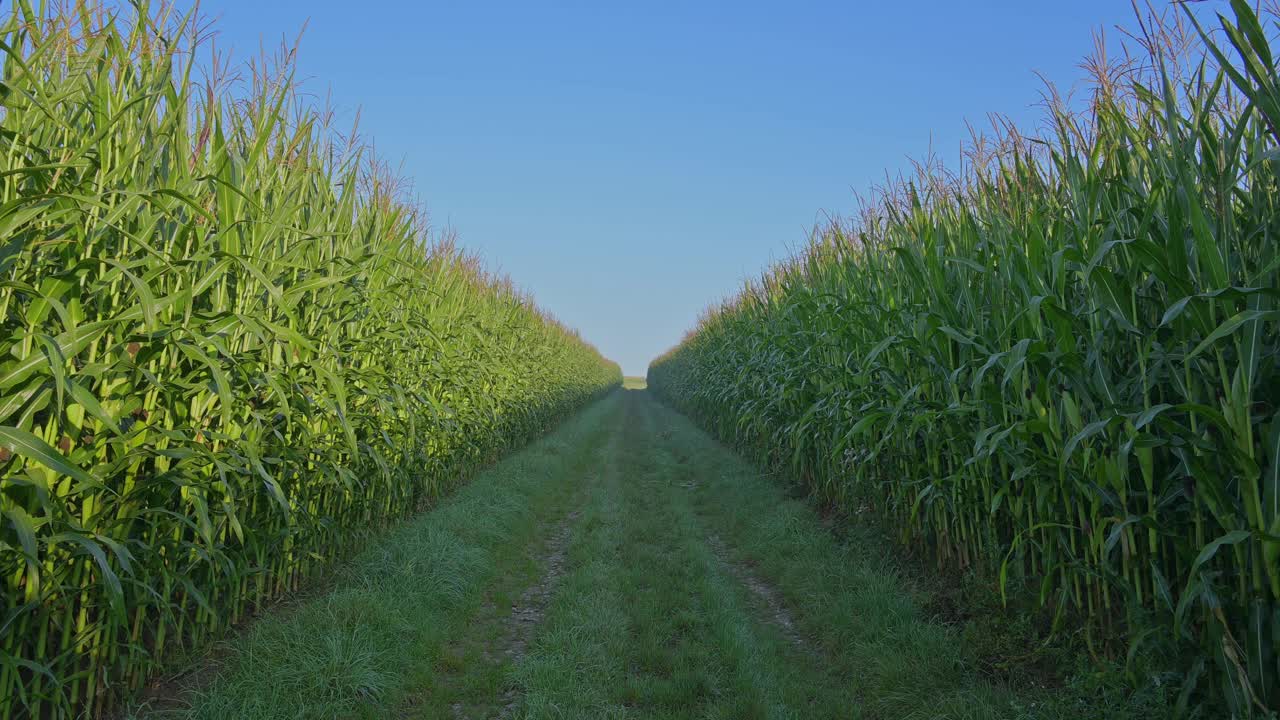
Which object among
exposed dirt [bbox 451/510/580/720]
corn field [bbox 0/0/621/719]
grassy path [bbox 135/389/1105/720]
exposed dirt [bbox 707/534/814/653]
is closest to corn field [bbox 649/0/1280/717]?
grassy path [bbox 135/389/1105/720]

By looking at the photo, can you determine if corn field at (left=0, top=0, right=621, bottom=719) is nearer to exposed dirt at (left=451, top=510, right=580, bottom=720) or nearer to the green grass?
the green grass

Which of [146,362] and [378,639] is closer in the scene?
[146,362]

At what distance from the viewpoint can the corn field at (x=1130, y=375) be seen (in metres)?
2.31

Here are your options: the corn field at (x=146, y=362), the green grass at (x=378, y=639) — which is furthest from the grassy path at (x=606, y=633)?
the corn field at (x=146, y=362)

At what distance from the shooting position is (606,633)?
4344 millimetres

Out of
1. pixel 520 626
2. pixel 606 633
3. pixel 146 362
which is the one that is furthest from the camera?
pixel 520 626

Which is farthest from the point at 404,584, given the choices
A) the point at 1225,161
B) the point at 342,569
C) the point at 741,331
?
the point at 741,331

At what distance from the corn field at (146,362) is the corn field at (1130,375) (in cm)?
344

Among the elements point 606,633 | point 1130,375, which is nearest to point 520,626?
point 606,633

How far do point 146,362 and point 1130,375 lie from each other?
410cm

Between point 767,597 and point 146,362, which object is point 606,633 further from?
point 146,362

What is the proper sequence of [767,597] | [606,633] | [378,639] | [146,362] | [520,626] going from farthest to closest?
[767,597]
[520,626]
[606,633]
[378,639]
[146,362]

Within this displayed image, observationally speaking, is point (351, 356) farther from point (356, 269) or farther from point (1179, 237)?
point (1179, 237)

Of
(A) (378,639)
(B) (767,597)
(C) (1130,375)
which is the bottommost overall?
(B) (767,597)
